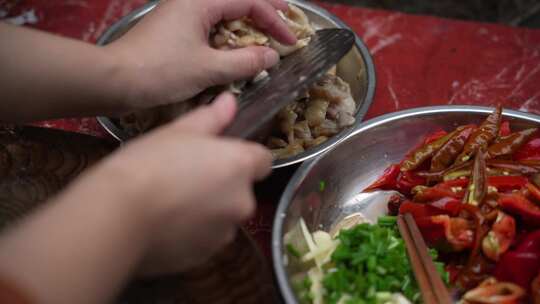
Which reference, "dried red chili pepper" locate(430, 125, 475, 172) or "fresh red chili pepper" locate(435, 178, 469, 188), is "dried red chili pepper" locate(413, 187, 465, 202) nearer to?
"fresh red chili pepper" locate(435, 178, 469, 188)

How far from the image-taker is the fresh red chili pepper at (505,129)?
168 centimetres

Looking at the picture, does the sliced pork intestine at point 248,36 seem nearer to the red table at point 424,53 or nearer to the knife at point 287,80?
the knife at point 287,80

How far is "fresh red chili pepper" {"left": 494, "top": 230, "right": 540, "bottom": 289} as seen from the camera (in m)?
1.39

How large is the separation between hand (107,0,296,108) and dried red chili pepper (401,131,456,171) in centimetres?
50

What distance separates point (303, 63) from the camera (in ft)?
5.11

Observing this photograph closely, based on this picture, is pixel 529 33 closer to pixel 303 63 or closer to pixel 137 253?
pixel 303 63

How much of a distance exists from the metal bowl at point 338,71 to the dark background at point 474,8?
1.59m

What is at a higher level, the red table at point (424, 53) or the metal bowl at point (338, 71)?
the metal bowl at point (338, 71)

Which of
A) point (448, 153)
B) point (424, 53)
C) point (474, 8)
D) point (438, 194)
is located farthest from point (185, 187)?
point (474, 8)

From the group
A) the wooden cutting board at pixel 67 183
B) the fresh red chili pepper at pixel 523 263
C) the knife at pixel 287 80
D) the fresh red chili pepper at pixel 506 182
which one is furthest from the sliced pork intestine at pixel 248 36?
the fresh red chili pepper at pixel 523 263

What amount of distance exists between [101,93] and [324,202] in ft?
2.26

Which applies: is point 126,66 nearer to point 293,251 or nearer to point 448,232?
point 293,251

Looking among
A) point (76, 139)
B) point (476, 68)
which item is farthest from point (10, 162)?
point (476, 68)

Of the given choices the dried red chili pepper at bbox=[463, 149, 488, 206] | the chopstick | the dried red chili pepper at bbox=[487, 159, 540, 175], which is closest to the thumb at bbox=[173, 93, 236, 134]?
the chopstick
